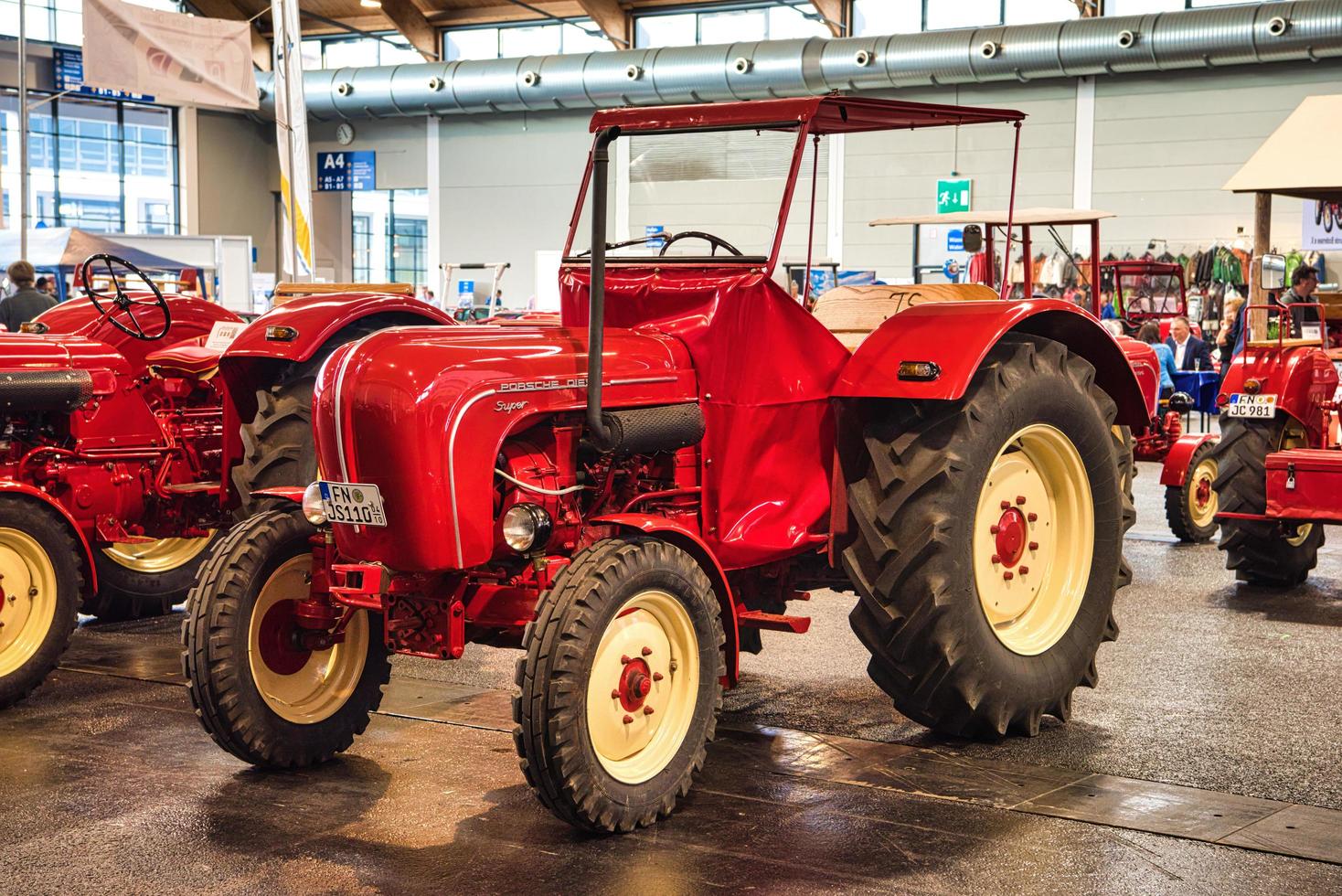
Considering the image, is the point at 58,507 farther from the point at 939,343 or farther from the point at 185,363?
the point at 939,343

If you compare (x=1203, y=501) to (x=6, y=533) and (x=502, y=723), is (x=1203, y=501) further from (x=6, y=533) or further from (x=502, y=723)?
(x=6, y=533)

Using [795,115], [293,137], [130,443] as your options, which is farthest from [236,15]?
[795,115]

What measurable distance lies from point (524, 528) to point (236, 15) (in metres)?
23.2

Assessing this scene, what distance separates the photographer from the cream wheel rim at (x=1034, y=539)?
4.45 m

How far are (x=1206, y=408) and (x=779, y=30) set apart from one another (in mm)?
9785

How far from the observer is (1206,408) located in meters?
14.2

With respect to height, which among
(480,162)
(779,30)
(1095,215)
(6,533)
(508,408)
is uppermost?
(779,30)

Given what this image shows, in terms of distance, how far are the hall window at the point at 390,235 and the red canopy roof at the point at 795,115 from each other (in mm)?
21321

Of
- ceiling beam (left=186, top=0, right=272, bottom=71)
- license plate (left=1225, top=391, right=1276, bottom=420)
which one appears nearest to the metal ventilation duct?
ceiling beam (left=186, top=0, right=272, bottom=71)

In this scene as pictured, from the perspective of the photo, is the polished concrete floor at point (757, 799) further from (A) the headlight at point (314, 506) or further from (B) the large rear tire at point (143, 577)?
(B) the large rear tire at point (143, 577)

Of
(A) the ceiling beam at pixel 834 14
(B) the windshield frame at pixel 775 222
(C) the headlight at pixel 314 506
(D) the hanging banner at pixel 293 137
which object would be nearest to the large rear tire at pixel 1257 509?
(B) the windshield frame at pixel 775 222

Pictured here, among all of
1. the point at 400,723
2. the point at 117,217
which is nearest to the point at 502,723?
the point at 400,723

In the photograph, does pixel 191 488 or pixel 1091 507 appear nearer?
pixel 1091 507

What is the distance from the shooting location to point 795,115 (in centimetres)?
417
